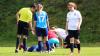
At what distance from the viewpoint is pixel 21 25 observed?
1800 cm

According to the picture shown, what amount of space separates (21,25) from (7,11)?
16750mm

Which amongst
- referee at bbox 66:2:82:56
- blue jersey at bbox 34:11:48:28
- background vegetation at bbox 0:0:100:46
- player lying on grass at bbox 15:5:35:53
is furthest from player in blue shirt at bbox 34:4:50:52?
background vegetation at bbox 0:0:100:46

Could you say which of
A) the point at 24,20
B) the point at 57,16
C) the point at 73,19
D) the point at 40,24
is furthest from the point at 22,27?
the point at 57,16

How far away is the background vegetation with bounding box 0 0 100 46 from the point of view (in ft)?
105

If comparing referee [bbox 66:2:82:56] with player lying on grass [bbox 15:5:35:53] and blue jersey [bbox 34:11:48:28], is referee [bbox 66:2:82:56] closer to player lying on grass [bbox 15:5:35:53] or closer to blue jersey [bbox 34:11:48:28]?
blue jersey [bbox 34:11:48:28]

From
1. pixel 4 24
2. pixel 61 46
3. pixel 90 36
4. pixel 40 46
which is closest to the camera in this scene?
pixel 40 46

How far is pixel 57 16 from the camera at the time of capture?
111 ft

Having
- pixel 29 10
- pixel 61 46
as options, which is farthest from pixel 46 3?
pixel 29 10

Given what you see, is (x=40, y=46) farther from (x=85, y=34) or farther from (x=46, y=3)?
(x=46, y=3)

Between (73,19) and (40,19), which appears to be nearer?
(73,19)

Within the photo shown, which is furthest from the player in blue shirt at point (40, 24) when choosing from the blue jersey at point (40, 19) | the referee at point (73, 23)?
the referee at point (73, 23)

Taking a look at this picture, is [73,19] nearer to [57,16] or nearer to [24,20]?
[24,20]

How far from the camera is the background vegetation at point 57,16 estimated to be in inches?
1264

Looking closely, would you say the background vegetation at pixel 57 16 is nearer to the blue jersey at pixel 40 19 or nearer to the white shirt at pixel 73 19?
the blue jersey at pixel 40 19
